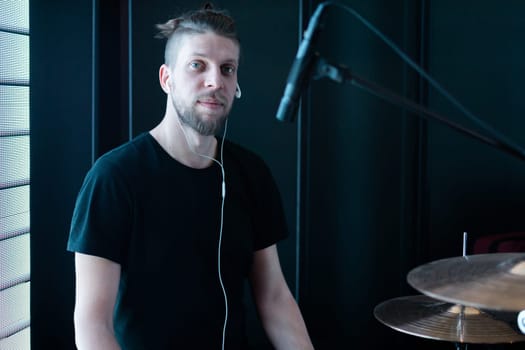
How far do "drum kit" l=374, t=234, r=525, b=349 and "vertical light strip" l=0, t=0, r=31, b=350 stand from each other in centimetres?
109

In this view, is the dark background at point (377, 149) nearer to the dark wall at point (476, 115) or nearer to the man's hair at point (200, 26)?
the dark wall at point (476, 115)

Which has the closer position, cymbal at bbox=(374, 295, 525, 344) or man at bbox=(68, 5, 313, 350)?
man at bbox=(68, 5, 313, 350)

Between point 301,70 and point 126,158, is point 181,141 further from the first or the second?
point 301,70

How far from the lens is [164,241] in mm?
1827

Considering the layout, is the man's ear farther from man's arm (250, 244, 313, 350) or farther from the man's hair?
man's arm (250, 244, 313, 350)

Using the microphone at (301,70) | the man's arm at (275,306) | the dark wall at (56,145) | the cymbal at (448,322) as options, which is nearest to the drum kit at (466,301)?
the cymbal at (448,322)

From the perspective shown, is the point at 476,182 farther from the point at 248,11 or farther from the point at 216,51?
the point at 216,51

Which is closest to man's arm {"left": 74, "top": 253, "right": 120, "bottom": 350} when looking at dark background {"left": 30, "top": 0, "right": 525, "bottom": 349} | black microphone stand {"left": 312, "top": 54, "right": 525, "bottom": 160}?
black microphone stand {"left": 312, "top": 54, "right": 525, "bottom": 160}

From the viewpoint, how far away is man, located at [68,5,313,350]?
5.71ft

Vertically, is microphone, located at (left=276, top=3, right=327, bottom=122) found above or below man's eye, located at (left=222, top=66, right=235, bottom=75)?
below

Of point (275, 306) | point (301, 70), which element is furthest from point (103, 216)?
point (301, 70)

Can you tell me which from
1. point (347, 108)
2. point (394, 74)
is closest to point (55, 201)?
point (347, 108)

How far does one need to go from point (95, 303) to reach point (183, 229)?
31cm

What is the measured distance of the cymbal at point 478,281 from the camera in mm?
1196
